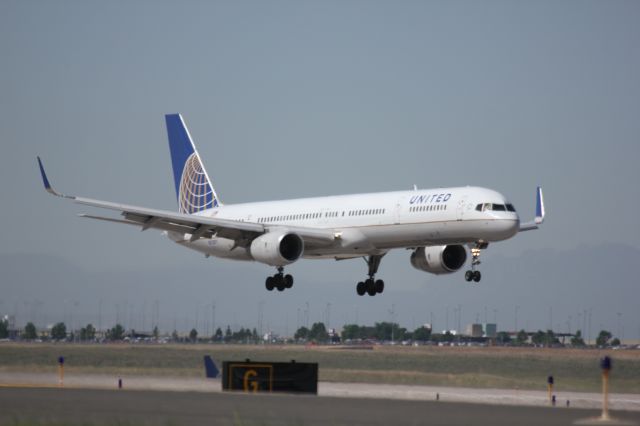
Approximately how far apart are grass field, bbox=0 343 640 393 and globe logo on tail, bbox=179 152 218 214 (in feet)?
30.3

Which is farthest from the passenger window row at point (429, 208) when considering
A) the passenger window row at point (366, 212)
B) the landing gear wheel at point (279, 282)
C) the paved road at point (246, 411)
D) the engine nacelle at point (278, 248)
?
the paved road at point (246, 411)

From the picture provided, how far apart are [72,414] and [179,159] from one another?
44.1 metres

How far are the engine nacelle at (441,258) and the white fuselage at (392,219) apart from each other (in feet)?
6.73

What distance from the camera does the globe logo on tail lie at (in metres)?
69.9

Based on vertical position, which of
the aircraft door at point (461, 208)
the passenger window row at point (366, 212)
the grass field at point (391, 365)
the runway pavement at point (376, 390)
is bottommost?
the runway pavement at point (376, 390)

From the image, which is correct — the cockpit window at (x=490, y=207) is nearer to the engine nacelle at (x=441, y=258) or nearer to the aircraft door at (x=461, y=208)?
the aircraft door at (x=461, y=208)

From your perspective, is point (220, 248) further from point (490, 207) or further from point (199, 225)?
point (490, 207)

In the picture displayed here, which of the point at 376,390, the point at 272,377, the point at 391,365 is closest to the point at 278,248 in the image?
the point at 376,390

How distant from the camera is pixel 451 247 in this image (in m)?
58.0

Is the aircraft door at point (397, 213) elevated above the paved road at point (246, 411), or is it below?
above

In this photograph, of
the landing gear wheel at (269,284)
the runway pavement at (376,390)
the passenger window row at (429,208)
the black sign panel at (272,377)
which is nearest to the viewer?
the black sign panel at (272,377)

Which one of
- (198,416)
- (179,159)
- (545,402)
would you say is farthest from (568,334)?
(198,416)

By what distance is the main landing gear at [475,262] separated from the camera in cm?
5159

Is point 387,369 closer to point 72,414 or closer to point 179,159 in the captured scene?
point 179,159
